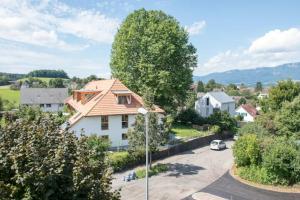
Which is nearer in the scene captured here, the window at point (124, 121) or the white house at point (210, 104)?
the window at point (124, 121)

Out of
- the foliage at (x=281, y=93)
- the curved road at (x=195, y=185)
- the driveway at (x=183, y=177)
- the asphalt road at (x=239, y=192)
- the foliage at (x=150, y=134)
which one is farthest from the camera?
the foliage at (x=281, y=93)

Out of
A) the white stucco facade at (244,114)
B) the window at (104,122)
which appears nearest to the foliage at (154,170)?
the window at (104,122)

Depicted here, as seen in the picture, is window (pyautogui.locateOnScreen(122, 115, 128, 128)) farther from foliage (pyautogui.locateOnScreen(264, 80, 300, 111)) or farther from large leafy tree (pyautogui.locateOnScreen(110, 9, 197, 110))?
foliage (pyautogui.locateOnScreen(264, 80, 300, 111))

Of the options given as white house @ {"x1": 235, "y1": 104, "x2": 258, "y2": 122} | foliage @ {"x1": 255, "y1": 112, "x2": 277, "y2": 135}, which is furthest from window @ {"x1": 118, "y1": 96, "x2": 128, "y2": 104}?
white house @ {"x1": 235, "y1": 104, "x2": 258, "y2": 122}

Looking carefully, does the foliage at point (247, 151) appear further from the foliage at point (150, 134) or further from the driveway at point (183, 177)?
the foliage at point (150, 134)

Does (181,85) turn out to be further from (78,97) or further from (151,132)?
(151,132)

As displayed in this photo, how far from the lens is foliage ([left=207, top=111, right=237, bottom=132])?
50406 millimetres

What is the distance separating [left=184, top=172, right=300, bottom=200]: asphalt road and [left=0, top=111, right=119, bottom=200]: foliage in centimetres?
1579

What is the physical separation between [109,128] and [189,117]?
2180 centimetres

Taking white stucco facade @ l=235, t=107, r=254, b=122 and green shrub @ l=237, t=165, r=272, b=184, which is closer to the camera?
green shrub @ l=237, t=165, r=272, b=184

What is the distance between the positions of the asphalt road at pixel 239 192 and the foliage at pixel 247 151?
8.41 ft

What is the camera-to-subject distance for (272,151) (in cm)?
2667

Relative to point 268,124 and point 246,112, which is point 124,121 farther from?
point 246,112

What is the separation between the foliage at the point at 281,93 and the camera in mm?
42094
